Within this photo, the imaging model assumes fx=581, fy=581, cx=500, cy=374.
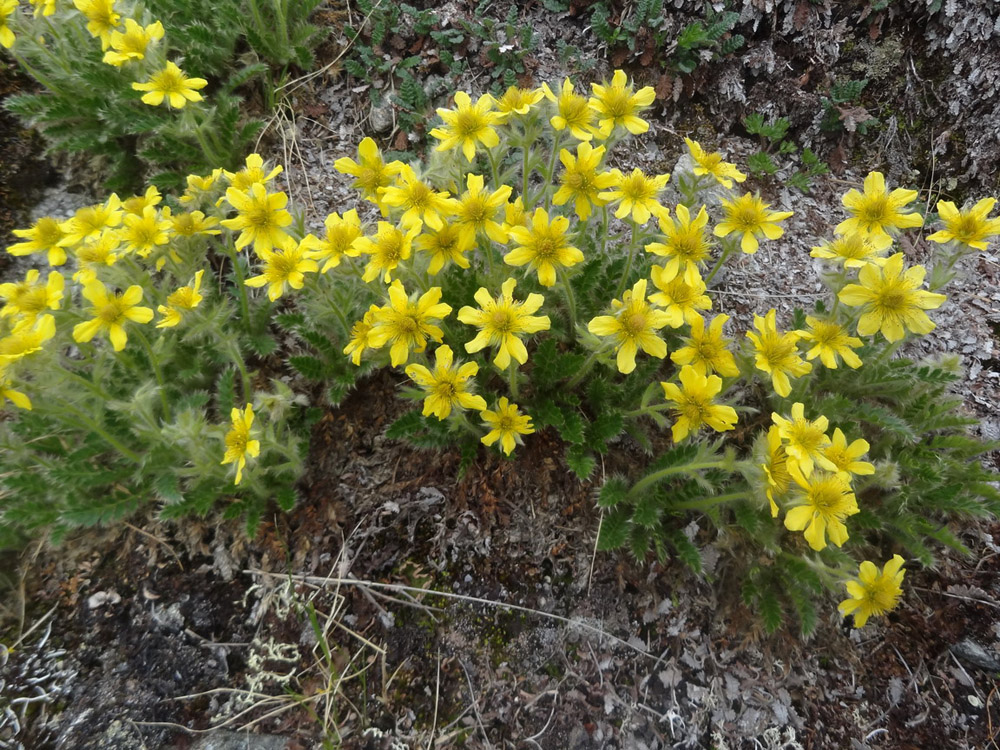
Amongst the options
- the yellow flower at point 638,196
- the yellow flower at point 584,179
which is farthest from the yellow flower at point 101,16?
the yellow flower at point 638,196

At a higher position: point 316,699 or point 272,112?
point 272,112

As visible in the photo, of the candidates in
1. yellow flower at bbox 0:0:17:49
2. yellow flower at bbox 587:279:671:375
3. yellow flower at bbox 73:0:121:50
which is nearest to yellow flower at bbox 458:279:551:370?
yellow flower at bbox 587:279:671:375

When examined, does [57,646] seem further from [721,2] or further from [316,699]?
[721,2]

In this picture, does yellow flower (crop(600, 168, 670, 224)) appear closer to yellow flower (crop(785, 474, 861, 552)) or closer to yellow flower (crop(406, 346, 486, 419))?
yellow flower (crop(406, 346, 486, 419))

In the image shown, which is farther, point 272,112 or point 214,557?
point 272,112

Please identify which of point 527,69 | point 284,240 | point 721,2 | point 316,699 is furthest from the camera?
point 527,69

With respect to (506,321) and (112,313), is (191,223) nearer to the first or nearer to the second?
(112,313)

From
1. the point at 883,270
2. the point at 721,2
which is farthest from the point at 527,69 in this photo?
the point at 883,270
